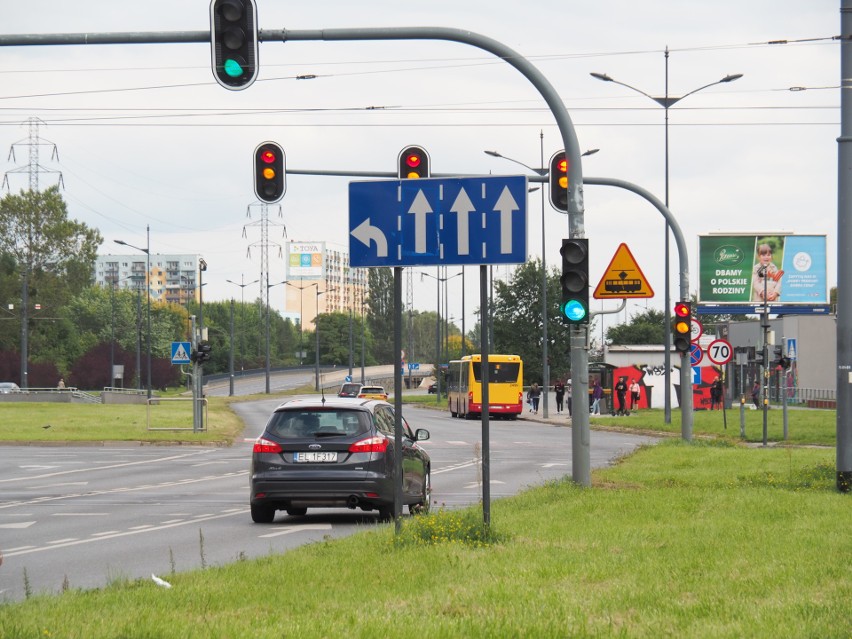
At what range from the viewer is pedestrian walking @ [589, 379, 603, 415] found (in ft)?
202

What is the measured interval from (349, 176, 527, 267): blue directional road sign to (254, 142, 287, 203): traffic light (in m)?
9.86

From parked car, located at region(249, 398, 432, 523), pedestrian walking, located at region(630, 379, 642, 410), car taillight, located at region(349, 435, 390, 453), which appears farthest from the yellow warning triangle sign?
pedestrian walking, located at region(630, 379, 642, 410)

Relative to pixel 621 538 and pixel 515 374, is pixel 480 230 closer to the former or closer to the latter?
pixel 621 538

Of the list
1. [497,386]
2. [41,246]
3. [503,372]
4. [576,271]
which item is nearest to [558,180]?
[576,271]

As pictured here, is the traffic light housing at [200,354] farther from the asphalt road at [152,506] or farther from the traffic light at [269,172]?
the traffic light at [269,172]

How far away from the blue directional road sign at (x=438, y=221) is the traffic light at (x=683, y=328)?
17196mm

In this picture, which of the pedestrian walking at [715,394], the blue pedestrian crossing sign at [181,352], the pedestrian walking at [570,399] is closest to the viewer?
the pedestrian walking at [570,399]

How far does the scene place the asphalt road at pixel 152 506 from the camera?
509 inches

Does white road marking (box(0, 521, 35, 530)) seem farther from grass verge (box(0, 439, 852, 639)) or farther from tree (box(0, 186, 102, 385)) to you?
tree (box(0, 186, 102, 385))

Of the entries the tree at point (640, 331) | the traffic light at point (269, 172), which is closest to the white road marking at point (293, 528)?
the traffic light at point (269, 172)

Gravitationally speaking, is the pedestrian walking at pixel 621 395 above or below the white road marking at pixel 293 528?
below

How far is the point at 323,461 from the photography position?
1702 cm

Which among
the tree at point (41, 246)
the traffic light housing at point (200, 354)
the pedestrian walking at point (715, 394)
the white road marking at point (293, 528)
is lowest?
the pedestrian walking at point (715, 394)

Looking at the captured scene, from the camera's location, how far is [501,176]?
12.4 metres
